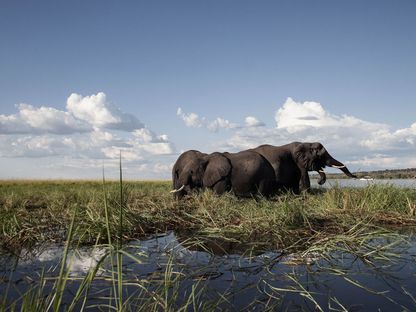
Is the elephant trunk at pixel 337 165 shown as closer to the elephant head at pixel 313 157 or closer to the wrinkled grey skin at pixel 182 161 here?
the elephant head at pixel 313 157

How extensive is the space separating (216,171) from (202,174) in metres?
0.44

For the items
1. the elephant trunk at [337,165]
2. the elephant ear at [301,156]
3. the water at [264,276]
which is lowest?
the water at [264,276]

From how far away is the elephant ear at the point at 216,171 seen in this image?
434 inches

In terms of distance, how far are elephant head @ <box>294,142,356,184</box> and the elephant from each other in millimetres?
2164

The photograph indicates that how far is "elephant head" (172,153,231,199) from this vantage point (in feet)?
36.3

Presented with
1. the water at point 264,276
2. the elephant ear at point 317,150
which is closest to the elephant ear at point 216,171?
the elephant ear at point 317,150

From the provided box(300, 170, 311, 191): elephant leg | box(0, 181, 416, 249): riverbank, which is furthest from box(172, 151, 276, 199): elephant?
box(0, 181, 416, 249): riverbank

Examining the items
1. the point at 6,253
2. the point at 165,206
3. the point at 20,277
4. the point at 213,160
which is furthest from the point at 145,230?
the point at 213,160

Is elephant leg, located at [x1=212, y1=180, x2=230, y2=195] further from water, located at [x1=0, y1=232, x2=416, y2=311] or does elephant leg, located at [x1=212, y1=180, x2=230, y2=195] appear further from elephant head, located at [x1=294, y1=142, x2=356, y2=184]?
water, located at [x1=0, y1=232, x2=416, y2=311]

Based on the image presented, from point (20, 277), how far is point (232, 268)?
1.87 metres

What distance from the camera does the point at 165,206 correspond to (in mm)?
7492

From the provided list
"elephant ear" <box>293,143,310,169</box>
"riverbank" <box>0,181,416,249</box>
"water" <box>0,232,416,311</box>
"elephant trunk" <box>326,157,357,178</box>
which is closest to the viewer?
"water" <box>0,232,416,311</box>

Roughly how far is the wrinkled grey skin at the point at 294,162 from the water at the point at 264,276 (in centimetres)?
785

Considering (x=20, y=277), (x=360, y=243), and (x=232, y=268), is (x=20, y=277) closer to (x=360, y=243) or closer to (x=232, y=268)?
(x=232, y=268)
